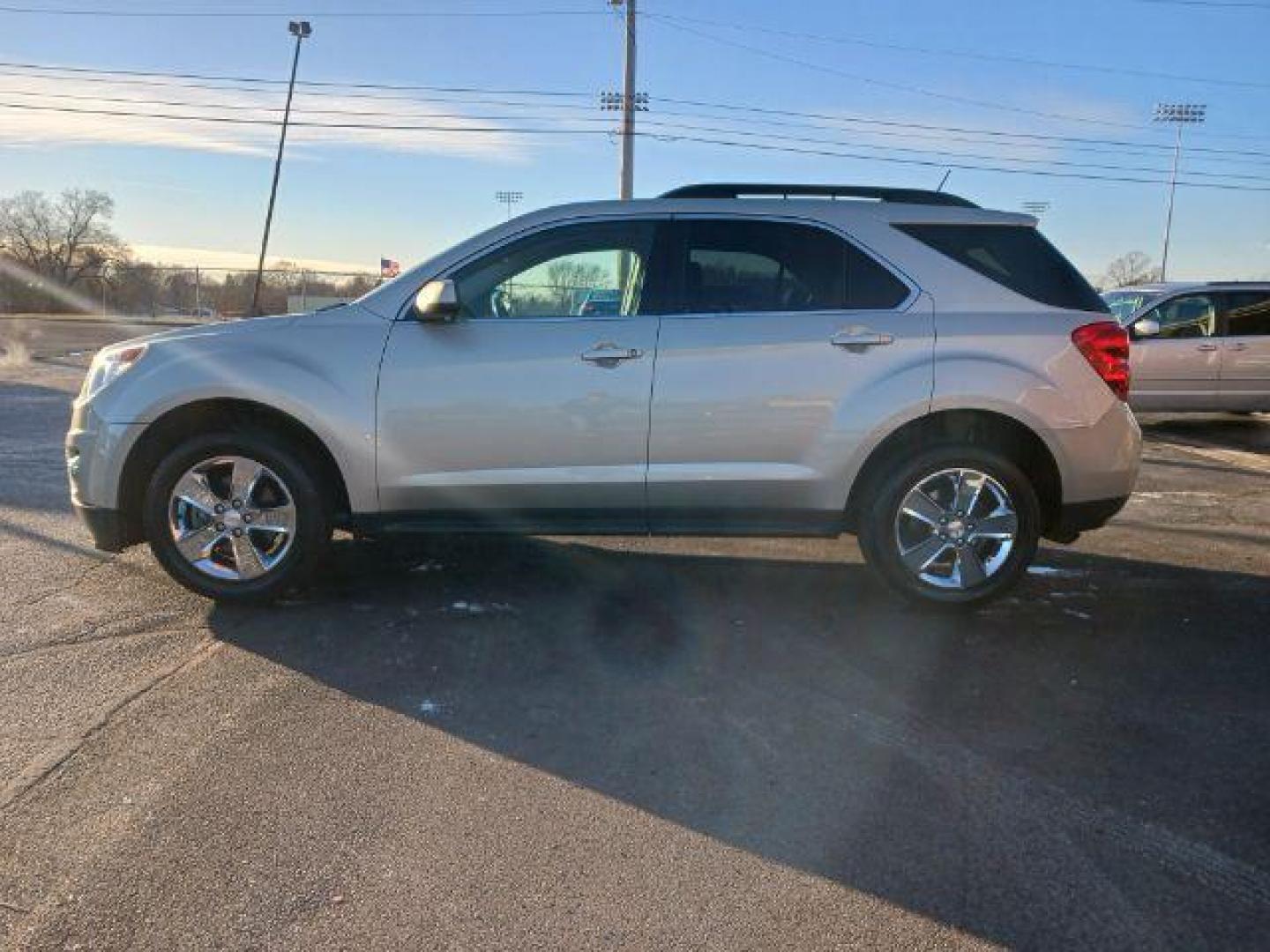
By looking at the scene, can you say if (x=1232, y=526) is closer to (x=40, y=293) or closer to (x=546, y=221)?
(x=546, y=221)

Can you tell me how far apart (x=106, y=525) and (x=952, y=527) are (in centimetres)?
406

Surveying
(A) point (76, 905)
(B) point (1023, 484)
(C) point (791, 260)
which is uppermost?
(C) point (791, 260)

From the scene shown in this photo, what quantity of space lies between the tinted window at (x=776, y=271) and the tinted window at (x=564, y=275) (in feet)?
0.87

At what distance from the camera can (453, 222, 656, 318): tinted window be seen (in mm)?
4863

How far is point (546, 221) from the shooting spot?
4941mm

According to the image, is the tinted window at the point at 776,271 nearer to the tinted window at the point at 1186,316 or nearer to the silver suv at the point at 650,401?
the silver suv at the point at 650,401

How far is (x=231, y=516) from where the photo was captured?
191 inches

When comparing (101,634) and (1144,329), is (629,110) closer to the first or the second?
(1144,329)

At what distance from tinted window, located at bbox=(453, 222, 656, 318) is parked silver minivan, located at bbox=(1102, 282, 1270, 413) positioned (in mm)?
9146

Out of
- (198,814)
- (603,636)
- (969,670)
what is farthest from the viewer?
(603,636)

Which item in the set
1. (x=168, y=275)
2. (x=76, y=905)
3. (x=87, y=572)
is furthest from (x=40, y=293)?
(x=76, y=905)

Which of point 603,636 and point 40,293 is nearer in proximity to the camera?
point 603,636

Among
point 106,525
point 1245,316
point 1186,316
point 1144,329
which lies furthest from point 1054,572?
point 1245,316

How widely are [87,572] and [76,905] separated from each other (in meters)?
3.20
